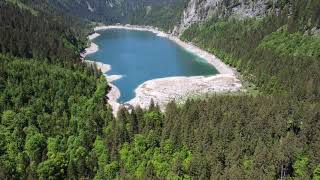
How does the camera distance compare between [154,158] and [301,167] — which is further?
[154,158]

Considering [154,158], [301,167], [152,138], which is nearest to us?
[301,167]

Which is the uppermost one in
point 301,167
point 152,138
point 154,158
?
point 301,167

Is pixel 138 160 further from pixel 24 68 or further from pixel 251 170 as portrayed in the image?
pixel 24 68

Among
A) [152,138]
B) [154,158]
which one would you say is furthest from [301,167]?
[152,138]

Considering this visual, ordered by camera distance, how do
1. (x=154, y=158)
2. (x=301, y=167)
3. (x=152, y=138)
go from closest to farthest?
(x=301, y=167)
(x=154, y=158)
(x=152, y=138)

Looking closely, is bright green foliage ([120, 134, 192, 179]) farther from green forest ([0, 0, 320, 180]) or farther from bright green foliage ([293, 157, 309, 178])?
bright green foliage ([293, 157, 309, 178])

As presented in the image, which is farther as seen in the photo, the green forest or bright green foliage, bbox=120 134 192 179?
bright green foliage, bbox=120 134 192 179

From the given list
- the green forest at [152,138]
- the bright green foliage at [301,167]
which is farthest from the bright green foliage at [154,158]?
the bright green foliage at [301,167]

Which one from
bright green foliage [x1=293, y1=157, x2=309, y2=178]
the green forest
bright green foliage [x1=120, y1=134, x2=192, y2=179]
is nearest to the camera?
bright green foliage [x1=293, y1=157, x2=309, y2=178]

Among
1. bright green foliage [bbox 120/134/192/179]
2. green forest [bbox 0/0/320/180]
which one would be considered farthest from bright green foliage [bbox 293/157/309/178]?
bright green foliage [bbox 120/134/192/179]

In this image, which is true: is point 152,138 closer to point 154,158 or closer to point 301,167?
point 154,158

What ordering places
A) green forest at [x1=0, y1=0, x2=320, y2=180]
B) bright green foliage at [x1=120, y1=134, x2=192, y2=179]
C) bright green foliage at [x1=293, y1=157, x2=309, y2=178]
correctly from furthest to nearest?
1. bright green foliage at [x1=120, y1=134, x2=192, y2=179]
2. green forest at [x1=0, y1=0, x2=320, y2=180]
3. bright green foliage at [x1=293, y1=157, x2=309, y2=178]
